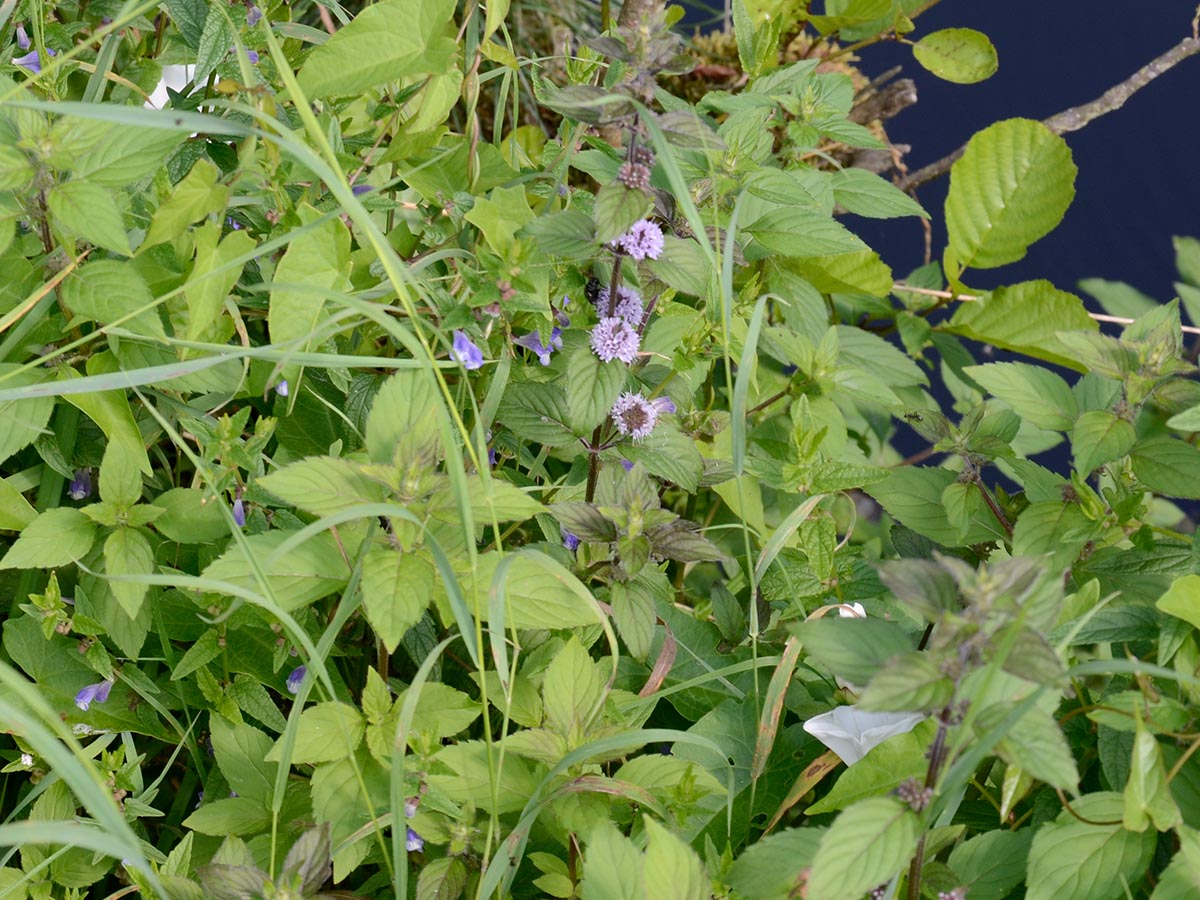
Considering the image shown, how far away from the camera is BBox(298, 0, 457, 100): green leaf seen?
800 millimetres

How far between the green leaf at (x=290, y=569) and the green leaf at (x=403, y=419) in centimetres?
7

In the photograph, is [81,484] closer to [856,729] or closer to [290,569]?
[290,569]

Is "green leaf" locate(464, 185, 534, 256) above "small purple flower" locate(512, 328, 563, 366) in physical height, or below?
above

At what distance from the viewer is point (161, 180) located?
2.80 feet

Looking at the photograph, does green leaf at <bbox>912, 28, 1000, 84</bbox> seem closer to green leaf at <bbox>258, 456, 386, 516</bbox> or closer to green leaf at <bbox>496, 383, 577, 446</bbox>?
green leaf at <bbox>496, 383, 577, 446</bbox>

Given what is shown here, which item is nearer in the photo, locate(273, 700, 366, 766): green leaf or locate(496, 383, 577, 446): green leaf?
locate(273, 700, 366, 766): green leaf

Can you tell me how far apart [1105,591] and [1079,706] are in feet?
0.39

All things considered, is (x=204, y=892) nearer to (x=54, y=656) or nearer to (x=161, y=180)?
(x=54, y=656)

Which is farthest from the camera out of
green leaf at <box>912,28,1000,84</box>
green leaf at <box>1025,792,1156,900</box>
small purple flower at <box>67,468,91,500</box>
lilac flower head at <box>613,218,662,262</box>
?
green leaf at <box>912,28,1000,84</box>

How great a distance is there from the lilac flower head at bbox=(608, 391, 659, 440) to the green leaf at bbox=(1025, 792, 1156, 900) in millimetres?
367

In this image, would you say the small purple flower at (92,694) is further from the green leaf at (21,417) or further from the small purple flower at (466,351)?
the small purple flower at (466,351)

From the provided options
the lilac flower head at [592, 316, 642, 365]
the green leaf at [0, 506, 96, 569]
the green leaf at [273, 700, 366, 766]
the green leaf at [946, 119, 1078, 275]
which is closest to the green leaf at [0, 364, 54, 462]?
the green leaf at [0, 506, 96, 569]

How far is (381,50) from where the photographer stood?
0.81 m

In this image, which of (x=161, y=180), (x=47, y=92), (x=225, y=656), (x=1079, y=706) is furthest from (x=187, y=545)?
(x=1079, y=706)
